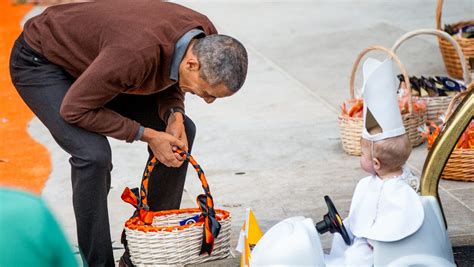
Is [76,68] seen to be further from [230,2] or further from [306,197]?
[230,2]

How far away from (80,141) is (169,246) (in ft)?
1.79

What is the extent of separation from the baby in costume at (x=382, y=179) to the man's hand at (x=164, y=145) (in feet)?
2.46

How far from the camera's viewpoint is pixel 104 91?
12.3 feet

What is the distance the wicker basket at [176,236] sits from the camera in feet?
12.6

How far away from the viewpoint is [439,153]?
369 centimetres

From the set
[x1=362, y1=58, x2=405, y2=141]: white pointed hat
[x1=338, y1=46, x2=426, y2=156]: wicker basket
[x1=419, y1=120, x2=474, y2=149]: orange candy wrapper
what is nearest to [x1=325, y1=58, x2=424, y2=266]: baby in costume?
[x1=362, y1=58, x2=405, y2=141]: white pointed hat

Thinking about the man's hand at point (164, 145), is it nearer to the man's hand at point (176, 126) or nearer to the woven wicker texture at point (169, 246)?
the man's hand at point (176, 126)

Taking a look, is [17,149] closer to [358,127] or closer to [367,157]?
[358,127]

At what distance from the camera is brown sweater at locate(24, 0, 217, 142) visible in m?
3.74

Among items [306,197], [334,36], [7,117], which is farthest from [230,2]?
[306,197]

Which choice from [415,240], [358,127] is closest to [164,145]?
[415,240]

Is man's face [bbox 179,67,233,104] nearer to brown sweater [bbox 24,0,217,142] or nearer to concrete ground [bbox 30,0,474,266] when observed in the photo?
brown sweater [bbox 24,0,217,142]

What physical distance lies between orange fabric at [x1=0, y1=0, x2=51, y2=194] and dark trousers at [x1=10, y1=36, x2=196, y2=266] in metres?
1.48

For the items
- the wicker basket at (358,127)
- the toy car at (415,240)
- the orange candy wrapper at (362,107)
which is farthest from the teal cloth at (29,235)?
the orange candy wrapper at (362,107)
